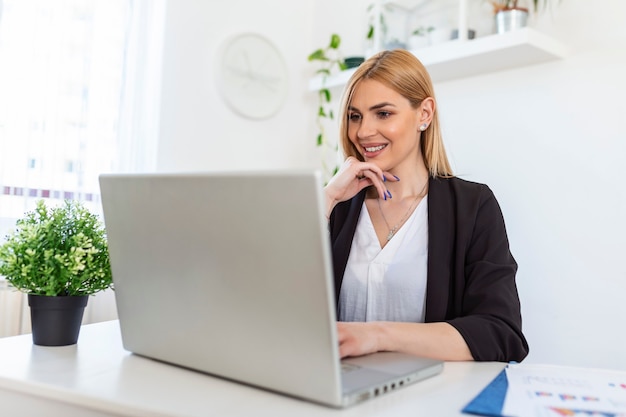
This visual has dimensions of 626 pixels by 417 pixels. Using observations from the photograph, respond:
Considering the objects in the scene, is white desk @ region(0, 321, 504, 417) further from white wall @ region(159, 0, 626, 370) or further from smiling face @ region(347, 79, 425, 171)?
white wall @ region(159, 0, 626, 370)

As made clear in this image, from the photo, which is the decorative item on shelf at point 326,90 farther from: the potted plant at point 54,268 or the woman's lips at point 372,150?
the potted plant at point 54,268

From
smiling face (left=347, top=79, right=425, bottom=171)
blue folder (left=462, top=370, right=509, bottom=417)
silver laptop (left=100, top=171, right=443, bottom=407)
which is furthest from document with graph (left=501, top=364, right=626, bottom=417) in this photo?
smiling face (left=347, top=79, right=425, bottom=171)

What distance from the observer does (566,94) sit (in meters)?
2.30

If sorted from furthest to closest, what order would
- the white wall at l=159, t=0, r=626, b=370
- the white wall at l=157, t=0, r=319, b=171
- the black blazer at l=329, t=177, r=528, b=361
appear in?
the white wall at l=157, t=0, r=319, b=171, the white wall at l=159, t=0, r=626, b=370, the black blazer at l=329, t=177, r=528, b=361

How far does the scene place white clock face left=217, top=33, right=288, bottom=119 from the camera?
3145 mm

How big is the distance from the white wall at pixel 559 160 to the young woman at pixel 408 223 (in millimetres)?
837

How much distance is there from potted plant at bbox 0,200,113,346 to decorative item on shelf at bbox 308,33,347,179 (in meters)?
2.18

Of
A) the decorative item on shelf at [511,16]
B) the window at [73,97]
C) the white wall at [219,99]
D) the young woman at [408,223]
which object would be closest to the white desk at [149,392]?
the young woman at [408,223]

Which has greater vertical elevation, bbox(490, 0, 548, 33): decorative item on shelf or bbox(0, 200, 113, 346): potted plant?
bbox(490, 0, 548, 33): decorative item on shelf

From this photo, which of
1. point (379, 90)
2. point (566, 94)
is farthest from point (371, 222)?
point (566, 94)

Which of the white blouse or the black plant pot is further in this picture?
the white blouse

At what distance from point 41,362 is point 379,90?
1085 mm

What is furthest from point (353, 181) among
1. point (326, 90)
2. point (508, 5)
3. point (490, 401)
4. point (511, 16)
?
point (326, 90)

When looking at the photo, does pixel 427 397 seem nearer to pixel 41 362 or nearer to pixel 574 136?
pixel 41 362
